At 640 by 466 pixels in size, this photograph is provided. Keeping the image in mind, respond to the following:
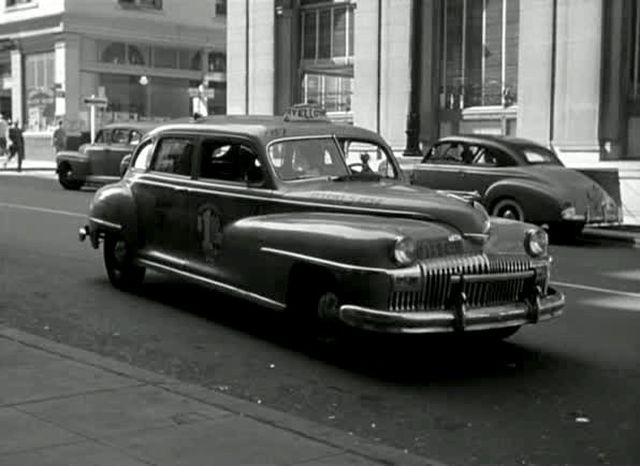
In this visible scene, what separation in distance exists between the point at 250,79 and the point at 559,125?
11.8m

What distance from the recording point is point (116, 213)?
1072 cm

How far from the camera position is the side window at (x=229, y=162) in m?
8.98

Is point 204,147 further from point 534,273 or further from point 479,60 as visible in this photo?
point 479,60

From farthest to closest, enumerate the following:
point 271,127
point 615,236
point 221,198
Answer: point 615,236 → point 221,198 → point 271,127

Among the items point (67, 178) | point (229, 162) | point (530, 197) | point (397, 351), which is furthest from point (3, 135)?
point (397, 351)

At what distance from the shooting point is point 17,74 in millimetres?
45969

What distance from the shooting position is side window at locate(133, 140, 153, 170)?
10.6 m

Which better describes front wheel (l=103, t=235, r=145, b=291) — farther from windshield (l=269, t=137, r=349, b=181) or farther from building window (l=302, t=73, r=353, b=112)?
building window (l=302, t=73, r=353, b=112)

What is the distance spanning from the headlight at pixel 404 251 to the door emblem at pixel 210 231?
7.76ft

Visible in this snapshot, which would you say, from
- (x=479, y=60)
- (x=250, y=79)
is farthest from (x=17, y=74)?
(x=479, y=60)

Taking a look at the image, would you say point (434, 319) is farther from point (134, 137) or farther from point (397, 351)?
point (134, 137)

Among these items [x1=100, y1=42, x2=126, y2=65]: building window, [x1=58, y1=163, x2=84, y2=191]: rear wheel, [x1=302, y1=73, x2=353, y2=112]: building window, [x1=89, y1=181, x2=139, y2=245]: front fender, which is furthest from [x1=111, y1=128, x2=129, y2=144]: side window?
[x1=100, y1=42, x2=126, y2=65]: building window

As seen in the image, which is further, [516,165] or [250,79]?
[250,79]

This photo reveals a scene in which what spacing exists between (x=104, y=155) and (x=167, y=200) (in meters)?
15.8
